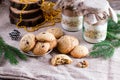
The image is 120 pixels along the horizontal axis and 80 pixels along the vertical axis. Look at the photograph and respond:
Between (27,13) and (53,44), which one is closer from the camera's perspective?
(53,44)

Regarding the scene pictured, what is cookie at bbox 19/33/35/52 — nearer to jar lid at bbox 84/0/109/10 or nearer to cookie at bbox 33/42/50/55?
cookie at bbox 33/42/50/55

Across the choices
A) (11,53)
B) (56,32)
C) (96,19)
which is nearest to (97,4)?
(96,19)

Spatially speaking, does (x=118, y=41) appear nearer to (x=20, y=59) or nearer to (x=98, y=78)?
(x=98, y=78)

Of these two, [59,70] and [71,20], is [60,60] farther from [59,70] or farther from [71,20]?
[71,20]

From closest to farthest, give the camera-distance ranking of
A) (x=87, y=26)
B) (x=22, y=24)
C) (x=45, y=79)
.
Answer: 1. (x=45, y=79)
2. (x=87, y=26)
3. (x=22, y=24)

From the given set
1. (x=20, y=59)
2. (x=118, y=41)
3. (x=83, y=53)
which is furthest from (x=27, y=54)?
(x=118, y=41)

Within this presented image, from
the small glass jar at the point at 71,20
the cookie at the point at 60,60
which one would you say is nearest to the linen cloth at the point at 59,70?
the cookie at the point at 60,60

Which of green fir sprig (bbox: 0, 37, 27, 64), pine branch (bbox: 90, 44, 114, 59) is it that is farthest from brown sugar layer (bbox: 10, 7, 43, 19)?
pine branch (bbox: 90, 44, 114, 59)
